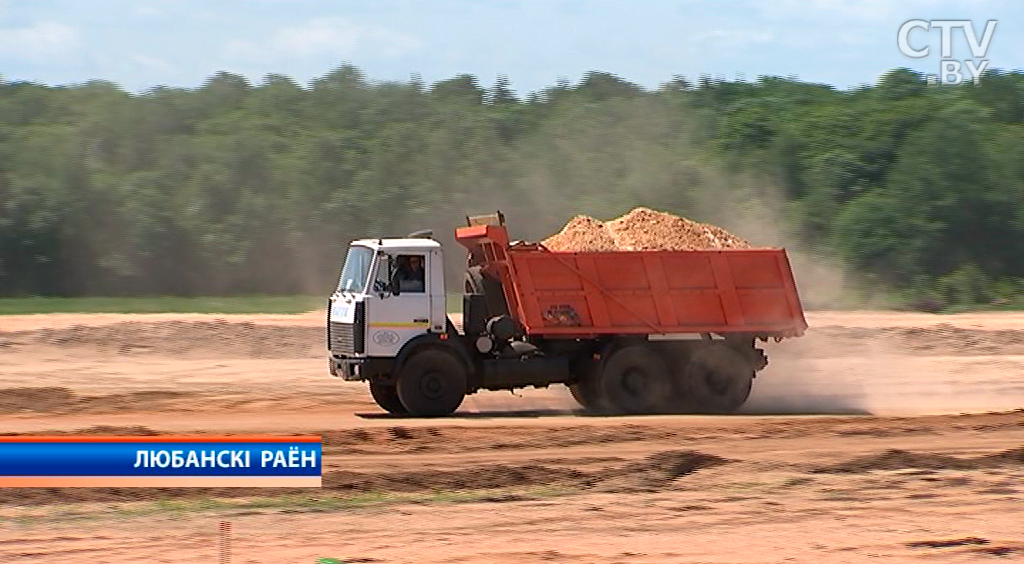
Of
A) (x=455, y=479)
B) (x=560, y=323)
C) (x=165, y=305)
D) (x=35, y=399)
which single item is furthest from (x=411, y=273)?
(x=165, y=305)

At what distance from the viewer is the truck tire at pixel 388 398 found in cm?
1981

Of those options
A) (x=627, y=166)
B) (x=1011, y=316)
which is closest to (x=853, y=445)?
(x=1011, y=316)

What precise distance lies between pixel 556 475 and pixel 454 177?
31.1 meters

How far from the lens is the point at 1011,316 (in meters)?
36.8

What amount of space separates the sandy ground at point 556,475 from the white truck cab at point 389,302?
3.05 feet

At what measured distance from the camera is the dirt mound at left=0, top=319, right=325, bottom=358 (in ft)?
91.9

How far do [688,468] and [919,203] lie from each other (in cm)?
3188

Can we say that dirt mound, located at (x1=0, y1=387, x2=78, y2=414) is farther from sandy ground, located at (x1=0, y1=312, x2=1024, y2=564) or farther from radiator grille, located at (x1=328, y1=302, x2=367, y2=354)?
radiator grille, located at (x1=328, y1=302, x2=367, y2=354)

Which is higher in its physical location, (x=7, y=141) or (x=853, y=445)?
(x=7, y=141)

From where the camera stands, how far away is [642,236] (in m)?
20.9

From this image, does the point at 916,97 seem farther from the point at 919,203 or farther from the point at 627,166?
the point at 627,166

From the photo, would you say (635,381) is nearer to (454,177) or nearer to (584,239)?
(584,239)

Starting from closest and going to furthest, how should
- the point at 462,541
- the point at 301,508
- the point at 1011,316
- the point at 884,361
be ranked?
the point at 462,541
the point at 301,508
the point at 884,361
the point at 1011,316

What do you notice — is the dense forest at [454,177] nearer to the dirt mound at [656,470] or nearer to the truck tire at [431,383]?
the truck tire at [431,383]
